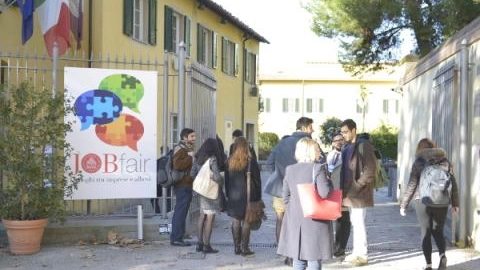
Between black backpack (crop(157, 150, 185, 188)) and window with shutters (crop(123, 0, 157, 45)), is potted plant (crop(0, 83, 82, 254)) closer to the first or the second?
black backpack (crop(157, 150, 185, 188))

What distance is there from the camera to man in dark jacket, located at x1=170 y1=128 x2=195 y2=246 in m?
8.88

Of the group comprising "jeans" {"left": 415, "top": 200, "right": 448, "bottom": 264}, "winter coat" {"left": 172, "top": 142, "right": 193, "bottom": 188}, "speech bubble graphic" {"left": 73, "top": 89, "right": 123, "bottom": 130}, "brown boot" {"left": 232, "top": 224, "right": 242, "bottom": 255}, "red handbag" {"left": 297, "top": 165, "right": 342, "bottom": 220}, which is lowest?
"brown boot" {"left": 232, "top": 224, "right": 242, "bottom": 255}

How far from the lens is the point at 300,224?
5828 mm

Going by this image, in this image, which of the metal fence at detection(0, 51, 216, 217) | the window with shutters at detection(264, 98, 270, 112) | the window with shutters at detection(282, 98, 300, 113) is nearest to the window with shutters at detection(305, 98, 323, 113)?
the window with shutters at detection(282, 98, 300, 113)

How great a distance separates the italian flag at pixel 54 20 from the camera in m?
11.7

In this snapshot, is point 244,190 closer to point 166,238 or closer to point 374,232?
point 166,238

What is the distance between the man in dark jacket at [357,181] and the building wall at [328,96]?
39.3m

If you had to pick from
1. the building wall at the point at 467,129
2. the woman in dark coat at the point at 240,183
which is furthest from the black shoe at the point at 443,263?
the woman in dark coat at the point at 240,183

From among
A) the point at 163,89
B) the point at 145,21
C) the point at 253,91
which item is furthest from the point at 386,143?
the point at 163,89

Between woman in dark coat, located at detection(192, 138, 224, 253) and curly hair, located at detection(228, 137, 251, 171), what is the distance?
350mm

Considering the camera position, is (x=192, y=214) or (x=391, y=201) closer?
(x=192, y=214)

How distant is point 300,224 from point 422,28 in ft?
48.9

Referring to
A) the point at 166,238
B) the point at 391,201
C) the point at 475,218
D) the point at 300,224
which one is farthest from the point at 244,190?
the point at 391,201

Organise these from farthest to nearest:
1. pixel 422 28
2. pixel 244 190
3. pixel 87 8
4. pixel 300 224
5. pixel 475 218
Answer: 1. pixel 422 28
2. pixel 87 8
3. pixel 475 218
4. pixel 244 190
5. pixel 300 224
